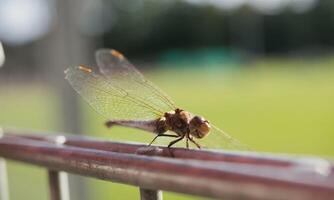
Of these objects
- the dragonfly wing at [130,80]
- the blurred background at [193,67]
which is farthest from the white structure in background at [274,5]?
the dragonfly wing at [130,80]

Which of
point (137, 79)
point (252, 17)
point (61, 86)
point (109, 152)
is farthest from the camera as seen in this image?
point (252, 17)

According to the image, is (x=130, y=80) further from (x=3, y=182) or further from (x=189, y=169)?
(x=189, y=169)

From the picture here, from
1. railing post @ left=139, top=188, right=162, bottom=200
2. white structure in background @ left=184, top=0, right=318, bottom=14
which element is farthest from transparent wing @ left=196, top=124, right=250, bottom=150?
white structure in background @ left=184, top=0, right=318, bottom=14

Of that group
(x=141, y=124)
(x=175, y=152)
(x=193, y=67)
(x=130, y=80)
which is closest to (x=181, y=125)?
(x=141, y=124)

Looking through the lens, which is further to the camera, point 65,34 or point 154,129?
point 65,34

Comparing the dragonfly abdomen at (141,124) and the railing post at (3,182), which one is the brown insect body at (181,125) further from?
the railing post at (3,182)

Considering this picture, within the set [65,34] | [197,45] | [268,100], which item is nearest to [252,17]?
[197,45]

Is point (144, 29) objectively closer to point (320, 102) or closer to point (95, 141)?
point (320, 102)

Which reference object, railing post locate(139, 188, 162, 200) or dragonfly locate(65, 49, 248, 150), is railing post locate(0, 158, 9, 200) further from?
railing post locate(139, 188, 162, 200)

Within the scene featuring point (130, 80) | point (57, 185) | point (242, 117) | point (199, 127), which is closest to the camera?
point (57, 185)
